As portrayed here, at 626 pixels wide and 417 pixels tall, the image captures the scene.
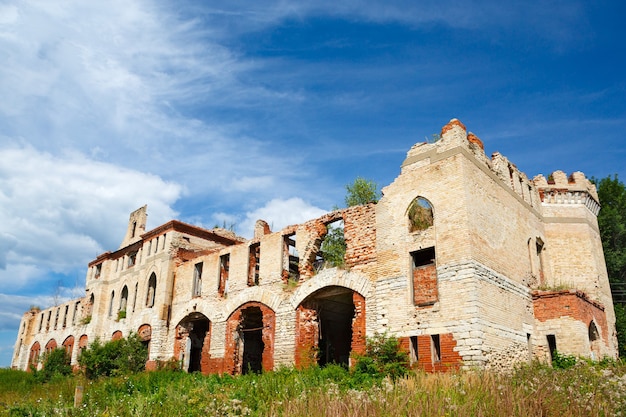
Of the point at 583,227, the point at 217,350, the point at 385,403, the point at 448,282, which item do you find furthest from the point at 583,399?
the point at 217,350

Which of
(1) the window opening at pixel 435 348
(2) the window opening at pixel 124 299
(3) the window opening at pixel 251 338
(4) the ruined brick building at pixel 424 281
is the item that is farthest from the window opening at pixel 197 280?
(1) the window opening at pixel 435 348

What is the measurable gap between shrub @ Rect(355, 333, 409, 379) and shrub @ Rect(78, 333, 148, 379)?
13.1 m

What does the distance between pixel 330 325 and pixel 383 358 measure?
7656mm

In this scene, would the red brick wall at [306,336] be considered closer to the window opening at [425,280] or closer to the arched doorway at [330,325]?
the arched doorway at [330,325]

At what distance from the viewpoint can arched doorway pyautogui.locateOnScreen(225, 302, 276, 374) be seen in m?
19.0

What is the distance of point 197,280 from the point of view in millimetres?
23906

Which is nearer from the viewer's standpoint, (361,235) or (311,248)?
(361,235)

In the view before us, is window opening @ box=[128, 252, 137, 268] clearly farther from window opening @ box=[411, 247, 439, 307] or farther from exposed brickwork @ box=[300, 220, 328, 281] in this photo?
window opening @ box=[411, 247, 439, 307]

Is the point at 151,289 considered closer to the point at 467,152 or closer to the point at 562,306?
the point at 467,152

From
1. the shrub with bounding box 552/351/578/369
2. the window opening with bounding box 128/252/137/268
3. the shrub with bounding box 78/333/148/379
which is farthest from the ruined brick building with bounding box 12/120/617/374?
the window opening with bounding box 128/252/137/268

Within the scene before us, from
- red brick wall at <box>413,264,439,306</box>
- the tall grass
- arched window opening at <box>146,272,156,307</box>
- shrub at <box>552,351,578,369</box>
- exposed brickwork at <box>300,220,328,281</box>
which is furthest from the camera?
arched window opening at <box>146,272,156,307</box>

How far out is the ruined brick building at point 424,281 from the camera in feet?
48.7

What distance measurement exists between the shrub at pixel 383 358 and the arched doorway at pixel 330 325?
795 mm


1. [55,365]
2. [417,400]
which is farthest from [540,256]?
[55,365]
